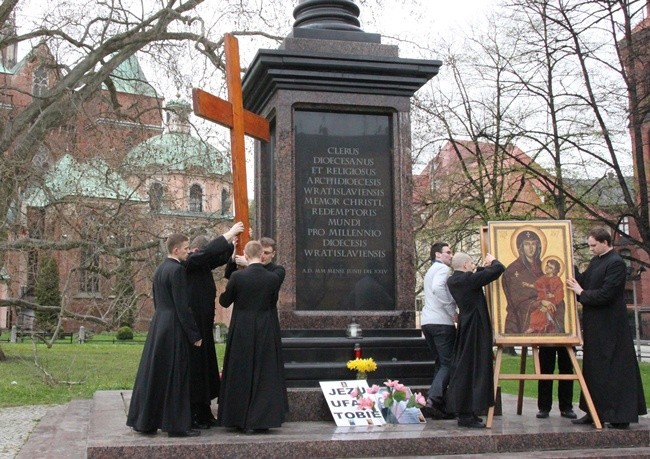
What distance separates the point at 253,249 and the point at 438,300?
2.02 meters

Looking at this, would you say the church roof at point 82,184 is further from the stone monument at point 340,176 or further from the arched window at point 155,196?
the stone monument at point 340,176

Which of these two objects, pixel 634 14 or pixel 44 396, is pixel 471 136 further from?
pixel 44 396

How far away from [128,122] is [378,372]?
1741 cm

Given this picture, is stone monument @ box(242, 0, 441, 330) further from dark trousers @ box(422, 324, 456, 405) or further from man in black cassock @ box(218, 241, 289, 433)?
man in black cassock @ box(218, 241, 289, 433)

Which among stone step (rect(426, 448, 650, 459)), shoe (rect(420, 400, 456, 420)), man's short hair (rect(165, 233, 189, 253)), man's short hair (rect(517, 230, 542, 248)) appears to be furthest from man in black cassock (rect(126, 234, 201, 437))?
man's short hair (rect(517, 230, 542, 248))

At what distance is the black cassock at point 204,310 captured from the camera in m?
6.75

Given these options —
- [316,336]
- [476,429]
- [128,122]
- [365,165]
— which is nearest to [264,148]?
[365,165]

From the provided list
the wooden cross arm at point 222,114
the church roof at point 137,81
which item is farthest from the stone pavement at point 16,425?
the church roof at point 137,81

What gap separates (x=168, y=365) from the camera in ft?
20.9

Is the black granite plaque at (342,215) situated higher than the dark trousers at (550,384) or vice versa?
the black granite plaque at (342,215)

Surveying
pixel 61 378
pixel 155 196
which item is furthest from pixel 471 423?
pixel 155 196

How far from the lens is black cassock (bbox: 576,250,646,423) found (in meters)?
6.90

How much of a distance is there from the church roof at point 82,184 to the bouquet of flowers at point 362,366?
38.2ft

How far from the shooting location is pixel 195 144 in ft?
65.8
